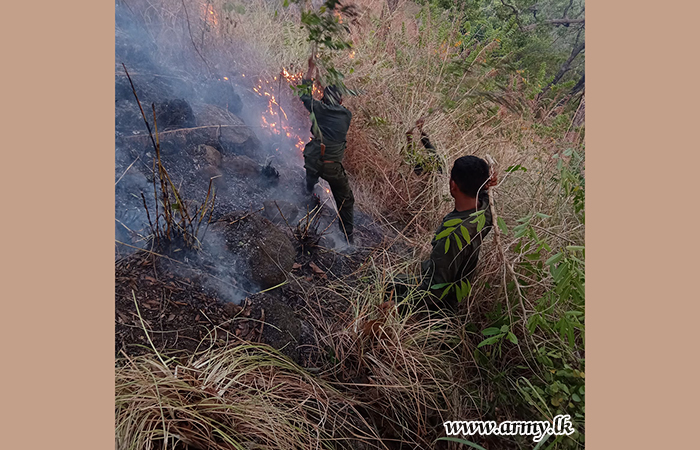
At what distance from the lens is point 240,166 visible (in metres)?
1.94

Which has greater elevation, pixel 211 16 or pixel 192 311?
pixel 211 16

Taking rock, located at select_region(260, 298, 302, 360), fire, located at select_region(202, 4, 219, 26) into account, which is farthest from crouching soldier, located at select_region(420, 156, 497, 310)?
fire, located at select_region(202, 4, 219, 26)

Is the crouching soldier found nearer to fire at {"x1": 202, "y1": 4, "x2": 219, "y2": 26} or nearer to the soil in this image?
the soil

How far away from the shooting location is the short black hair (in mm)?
1722

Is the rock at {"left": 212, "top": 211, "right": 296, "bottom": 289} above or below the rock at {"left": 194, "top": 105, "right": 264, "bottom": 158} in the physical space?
below

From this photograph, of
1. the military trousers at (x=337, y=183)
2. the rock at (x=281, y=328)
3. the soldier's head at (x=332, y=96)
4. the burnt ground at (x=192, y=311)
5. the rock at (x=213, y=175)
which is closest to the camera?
the burnt ground at (x=192, y=311)

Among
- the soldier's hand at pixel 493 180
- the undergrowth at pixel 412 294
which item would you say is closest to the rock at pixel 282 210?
the undergrowth at pixel 412 294

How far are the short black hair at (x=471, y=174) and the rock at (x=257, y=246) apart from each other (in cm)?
88

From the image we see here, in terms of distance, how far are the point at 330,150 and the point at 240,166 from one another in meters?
0.46

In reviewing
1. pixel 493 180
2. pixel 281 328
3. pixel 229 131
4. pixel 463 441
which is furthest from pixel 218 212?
pixel 463 441

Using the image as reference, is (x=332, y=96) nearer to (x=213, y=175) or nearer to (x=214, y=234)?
(x=213, y=175)

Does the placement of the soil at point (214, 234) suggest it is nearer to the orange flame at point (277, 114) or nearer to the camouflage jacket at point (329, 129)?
the orange flame at point (277, 114)

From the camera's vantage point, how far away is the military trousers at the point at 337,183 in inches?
80.5
